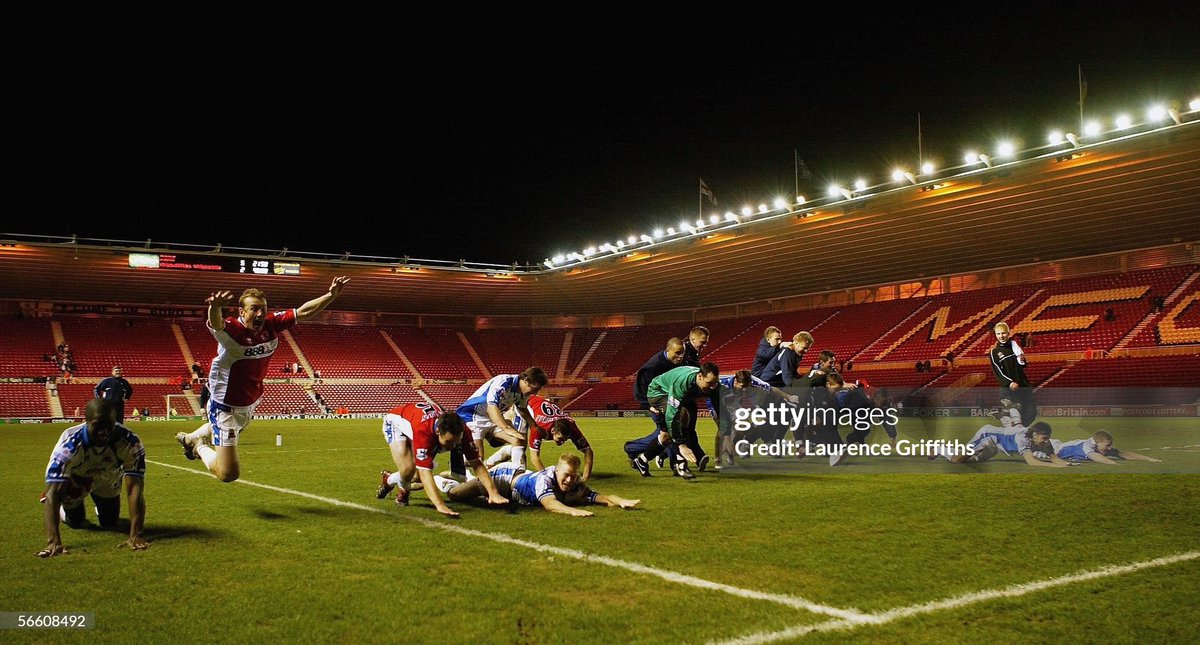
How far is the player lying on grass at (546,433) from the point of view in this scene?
9.41 m

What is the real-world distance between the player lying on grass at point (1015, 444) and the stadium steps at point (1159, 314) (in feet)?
73.1

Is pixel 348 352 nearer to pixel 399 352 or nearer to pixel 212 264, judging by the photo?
pixel 399 352

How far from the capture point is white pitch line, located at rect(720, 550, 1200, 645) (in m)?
3.43

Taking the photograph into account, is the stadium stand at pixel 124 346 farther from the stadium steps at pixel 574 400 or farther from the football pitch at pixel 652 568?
the football pitch at pixel 652 568

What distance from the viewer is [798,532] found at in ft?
19.7

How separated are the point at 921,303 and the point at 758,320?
34.4ft

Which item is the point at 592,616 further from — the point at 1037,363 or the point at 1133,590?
the point at 1037,363

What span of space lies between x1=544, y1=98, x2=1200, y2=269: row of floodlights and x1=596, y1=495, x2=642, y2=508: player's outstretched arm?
2306 centimetres

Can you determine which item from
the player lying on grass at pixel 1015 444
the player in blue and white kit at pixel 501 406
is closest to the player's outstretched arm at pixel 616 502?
the player in blue and white kit at pixel 501 406

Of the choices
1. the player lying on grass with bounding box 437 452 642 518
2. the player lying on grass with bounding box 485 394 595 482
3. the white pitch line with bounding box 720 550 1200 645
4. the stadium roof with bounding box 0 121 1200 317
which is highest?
the stadium roof with bounding box 0 121 1200 317

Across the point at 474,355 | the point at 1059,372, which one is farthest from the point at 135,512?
the point at 474,355

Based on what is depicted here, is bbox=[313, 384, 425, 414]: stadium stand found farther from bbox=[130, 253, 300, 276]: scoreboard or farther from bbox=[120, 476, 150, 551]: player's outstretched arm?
bbox=[120, 476, 150, 551]: player's outstretched arm

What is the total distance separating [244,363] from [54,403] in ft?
126

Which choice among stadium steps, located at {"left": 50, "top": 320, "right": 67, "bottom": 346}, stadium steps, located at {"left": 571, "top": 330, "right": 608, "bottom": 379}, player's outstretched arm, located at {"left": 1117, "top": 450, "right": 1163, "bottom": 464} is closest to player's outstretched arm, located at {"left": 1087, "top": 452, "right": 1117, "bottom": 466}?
A: player's outstretched arm, located at {"left": 1117, "top": 450, "right": 1163, "bottom": 464}
